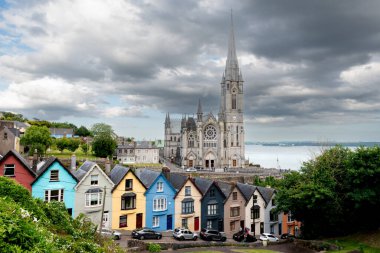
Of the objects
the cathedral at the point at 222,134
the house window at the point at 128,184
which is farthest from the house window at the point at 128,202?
the cathedral at the point at 222,134

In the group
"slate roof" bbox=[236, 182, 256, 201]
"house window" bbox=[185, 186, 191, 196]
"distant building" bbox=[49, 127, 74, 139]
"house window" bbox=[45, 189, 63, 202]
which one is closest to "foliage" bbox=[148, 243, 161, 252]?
"house window" bbox=[45, 189, 63, 202]

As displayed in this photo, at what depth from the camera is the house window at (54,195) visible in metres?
35.2

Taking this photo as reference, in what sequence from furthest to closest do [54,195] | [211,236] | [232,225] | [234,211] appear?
1. [234,211]
2. [232,225]
3. [211,236]
4. [54,195]

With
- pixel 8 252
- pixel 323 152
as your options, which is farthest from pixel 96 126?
pixel 8 252

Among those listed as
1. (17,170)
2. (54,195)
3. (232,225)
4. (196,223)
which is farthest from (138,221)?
(17,170)

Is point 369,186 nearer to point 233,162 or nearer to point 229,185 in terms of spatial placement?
point 229,185

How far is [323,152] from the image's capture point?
40.0 meters

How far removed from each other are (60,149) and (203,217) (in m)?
73.6

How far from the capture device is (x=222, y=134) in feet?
427

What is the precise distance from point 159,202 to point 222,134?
91.0 m

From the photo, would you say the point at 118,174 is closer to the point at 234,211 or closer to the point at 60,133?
the point at 234,211

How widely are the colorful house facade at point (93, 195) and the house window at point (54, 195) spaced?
1.69 metres

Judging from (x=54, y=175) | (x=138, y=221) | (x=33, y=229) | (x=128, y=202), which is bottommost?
(x=138, y=221)

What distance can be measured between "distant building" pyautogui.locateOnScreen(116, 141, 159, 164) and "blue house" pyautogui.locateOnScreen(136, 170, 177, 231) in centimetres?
7646
